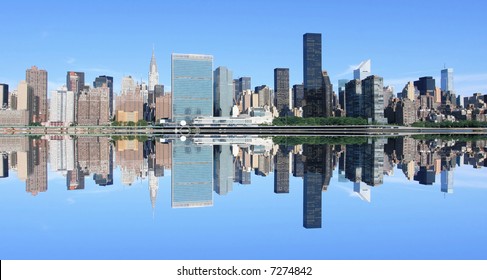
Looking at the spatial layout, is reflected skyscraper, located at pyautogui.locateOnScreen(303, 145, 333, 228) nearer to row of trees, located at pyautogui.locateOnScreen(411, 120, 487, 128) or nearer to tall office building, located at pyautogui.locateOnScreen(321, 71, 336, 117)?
row of trees, located at pyautogui.locateOnScreen(411, 120, 487, 128)

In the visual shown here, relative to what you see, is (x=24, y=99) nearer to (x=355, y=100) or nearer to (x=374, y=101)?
(x=355, y=100)

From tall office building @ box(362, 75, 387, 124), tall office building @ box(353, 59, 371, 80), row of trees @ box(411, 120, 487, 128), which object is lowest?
row of trees @ box(411, 120, 487, 128)

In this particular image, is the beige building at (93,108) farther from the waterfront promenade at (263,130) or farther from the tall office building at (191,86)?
the tall office building at (191,86)

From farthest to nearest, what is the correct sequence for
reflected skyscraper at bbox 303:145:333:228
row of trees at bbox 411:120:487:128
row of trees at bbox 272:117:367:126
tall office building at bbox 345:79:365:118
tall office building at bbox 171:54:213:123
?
tall office building at bbox 171:54:213:123, tall office building at bbox 345:79:365:118, row of trees at bbox 411:120:487:128, row of trees at bbox 272:117:367:126, reflected skyscraper at bbox 303:145:333:228

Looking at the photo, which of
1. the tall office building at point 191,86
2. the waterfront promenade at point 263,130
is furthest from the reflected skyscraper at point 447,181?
the tall office building at point 191,86

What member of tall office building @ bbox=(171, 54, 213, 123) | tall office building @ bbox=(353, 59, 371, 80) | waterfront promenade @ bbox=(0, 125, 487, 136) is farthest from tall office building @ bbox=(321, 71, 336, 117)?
tall office building @ bbox=(171, 54, 213, 123)

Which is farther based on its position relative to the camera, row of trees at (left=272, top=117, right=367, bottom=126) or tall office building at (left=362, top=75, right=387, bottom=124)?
tall office building at (left=362, top=75, right=387, bottom=124)

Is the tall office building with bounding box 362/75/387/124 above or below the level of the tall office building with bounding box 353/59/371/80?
below
